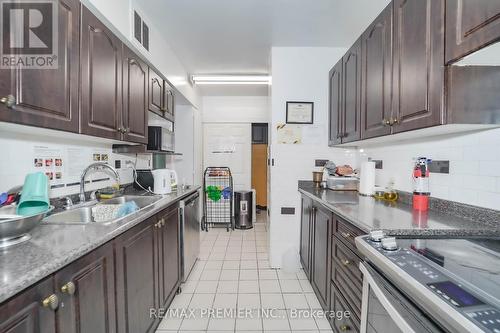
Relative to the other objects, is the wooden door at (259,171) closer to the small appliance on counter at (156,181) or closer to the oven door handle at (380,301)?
the small appliance on counter at (156,181)

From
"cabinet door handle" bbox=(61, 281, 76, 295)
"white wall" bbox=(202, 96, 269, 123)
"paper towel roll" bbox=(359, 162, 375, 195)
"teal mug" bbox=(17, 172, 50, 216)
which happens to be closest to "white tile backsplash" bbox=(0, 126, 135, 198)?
"teal mug" bbox=(17, 172, 50, 216)

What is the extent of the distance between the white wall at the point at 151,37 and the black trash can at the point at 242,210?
177cm

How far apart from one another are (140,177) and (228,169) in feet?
6.65

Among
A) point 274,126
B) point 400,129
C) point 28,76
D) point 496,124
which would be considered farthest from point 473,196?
point 28,76

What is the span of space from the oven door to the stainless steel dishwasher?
1.58 meters

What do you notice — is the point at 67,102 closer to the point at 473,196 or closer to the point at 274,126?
the point at 274,126

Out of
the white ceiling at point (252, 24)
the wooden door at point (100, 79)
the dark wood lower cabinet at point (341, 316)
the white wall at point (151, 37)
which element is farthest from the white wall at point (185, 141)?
the dark wood lower cabinet at point (341, 316)

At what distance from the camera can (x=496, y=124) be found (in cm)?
115

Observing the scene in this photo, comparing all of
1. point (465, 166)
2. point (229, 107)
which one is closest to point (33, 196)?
point (465, 166)

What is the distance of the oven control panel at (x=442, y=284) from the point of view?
49 centimetres

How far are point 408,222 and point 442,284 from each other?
25.5 inches

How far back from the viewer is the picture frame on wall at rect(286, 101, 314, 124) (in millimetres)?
2697

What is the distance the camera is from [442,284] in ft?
2.07

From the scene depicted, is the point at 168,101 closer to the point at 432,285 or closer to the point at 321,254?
the point at 321,254
